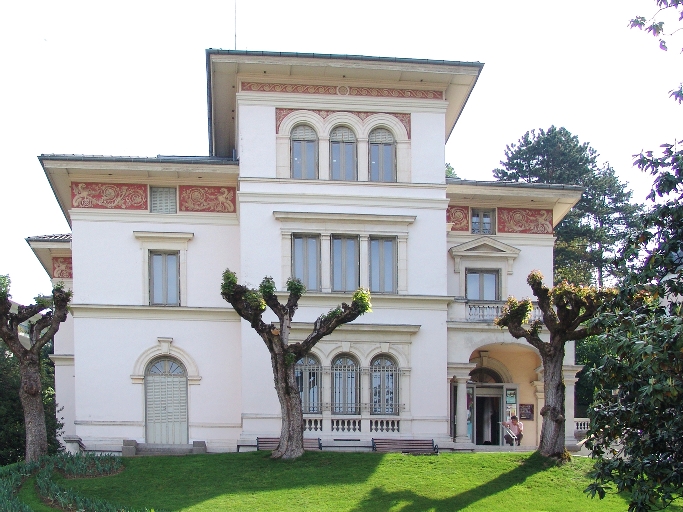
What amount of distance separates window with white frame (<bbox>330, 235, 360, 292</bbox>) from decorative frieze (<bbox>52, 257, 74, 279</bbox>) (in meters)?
14.1

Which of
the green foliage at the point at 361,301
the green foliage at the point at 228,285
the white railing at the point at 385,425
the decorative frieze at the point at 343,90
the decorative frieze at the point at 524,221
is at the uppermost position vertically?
the decorative frieze at the point at 343,90

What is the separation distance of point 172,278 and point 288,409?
28.2ft

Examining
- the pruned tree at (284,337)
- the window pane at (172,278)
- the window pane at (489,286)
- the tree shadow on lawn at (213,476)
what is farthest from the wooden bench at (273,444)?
the window pane at (489,286)

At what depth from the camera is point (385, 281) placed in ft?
101

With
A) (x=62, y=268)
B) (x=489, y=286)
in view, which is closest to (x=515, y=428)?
(x=489, y=286)

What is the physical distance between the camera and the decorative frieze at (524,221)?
34.1 m

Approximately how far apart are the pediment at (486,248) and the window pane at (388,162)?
4.19 meters

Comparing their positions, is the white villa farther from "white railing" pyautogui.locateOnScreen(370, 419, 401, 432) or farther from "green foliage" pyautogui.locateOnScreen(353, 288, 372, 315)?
"green foliage" pyautogui.locateOnScreen(353, 288, 372, 315)

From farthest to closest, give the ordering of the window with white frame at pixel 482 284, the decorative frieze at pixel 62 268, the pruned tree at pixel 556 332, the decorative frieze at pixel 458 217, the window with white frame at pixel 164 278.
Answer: the decorative frieze at pixel 62 268
the decorative frieze at pixel 458 217
the window with white frame at pixel 482 284
the window with white frame at pixel 164 278
the pruned tree at pixel 556 332

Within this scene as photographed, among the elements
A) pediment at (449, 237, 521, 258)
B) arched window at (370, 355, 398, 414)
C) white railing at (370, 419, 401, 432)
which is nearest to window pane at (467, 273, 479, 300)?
pediment at (449, 237, 521, 258)

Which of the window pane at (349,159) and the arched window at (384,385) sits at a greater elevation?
the window pane at (349,159)

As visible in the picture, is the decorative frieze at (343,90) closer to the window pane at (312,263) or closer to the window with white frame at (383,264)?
the window with white frame at (383,264)

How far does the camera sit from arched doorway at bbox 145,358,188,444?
30703mm

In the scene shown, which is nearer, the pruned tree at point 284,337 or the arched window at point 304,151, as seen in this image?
the pruned tree at point 284,337
